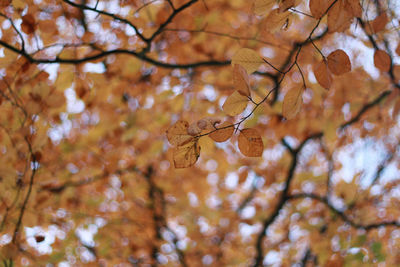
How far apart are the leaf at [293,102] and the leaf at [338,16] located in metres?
0.22

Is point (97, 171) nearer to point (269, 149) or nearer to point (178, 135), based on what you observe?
point (269, 149)

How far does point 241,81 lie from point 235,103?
0.08m

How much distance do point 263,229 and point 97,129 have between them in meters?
1.73

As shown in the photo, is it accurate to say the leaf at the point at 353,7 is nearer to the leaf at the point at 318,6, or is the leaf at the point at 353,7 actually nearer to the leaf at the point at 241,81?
the leaf at the point at 318,6

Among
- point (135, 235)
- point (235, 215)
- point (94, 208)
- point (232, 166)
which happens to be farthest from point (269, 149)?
point (94, 208)

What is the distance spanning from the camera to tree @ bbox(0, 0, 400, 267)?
44.9 inches

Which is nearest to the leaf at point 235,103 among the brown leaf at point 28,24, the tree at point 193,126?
the tree at point 193,126

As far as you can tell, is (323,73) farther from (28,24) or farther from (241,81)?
(28,24)

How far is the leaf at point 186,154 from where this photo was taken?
88 cm

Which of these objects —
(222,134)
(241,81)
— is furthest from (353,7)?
(222,134)

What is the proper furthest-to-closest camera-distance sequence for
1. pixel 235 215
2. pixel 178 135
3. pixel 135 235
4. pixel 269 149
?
pixel 235 215
pixel 269 149
pixel 135 235
pixel 178 135

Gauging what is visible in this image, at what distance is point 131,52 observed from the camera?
1.53m

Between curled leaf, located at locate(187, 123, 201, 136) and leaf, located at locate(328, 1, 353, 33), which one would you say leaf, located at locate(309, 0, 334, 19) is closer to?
leaf, located at locate(328, 1, 353, 33)

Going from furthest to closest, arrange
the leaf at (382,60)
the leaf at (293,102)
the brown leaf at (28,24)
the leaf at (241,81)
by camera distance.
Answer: the brown leaf at (28,24) → the leaf at (382,60) → the leaf at (293,102) → the leaf at (241,81)
